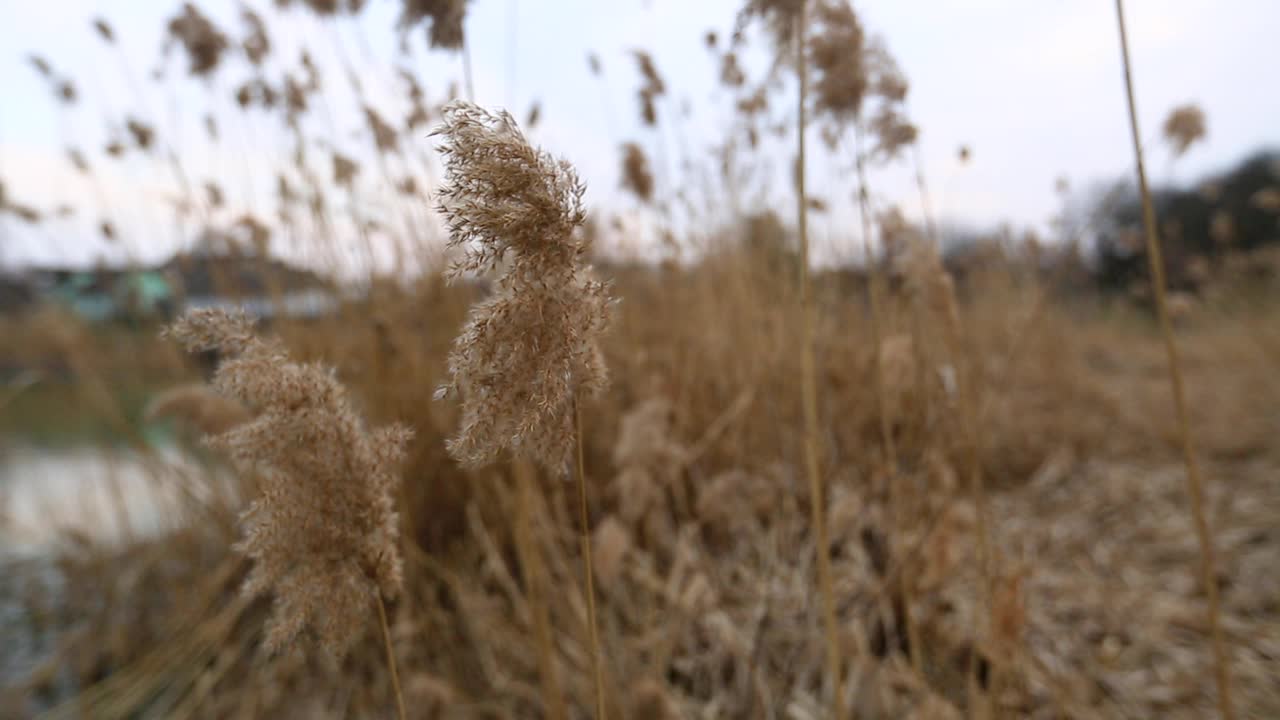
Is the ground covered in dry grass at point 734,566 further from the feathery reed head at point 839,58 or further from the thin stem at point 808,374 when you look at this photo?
the feathery reed head at point 839,58

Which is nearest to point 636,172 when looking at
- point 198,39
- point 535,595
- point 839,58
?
point 839,58

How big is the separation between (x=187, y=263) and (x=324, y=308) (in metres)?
0.67

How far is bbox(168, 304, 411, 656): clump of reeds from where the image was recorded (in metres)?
0.58

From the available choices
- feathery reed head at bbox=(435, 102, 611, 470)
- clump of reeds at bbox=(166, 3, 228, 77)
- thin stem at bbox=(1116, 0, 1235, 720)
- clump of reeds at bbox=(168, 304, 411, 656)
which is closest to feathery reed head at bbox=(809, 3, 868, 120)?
thin stem at bbox=(1116, 0, 1235, 720)

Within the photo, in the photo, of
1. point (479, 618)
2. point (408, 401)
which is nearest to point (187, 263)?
point (408, 401)

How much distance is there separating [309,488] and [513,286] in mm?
264

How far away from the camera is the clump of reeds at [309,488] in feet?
1.90

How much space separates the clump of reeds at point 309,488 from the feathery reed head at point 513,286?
0.46 feet

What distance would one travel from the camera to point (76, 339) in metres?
2.42

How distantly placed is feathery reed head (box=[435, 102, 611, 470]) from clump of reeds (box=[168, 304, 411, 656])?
0.46 feet

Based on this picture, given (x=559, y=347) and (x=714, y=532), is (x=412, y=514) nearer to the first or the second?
Result: (x=714, y=532)

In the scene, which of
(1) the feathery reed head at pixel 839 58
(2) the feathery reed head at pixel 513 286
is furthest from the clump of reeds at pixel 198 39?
(2) the feathery reed head at pixel 513 286

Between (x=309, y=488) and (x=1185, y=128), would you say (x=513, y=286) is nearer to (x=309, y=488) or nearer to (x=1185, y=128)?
(x=309, y=488)

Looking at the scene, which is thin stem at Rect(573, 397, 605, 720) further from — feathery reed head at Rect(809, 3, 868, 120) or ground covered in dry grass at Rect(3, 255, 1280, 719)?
feathery reed head at Rect(809, 3, 868, 120)
